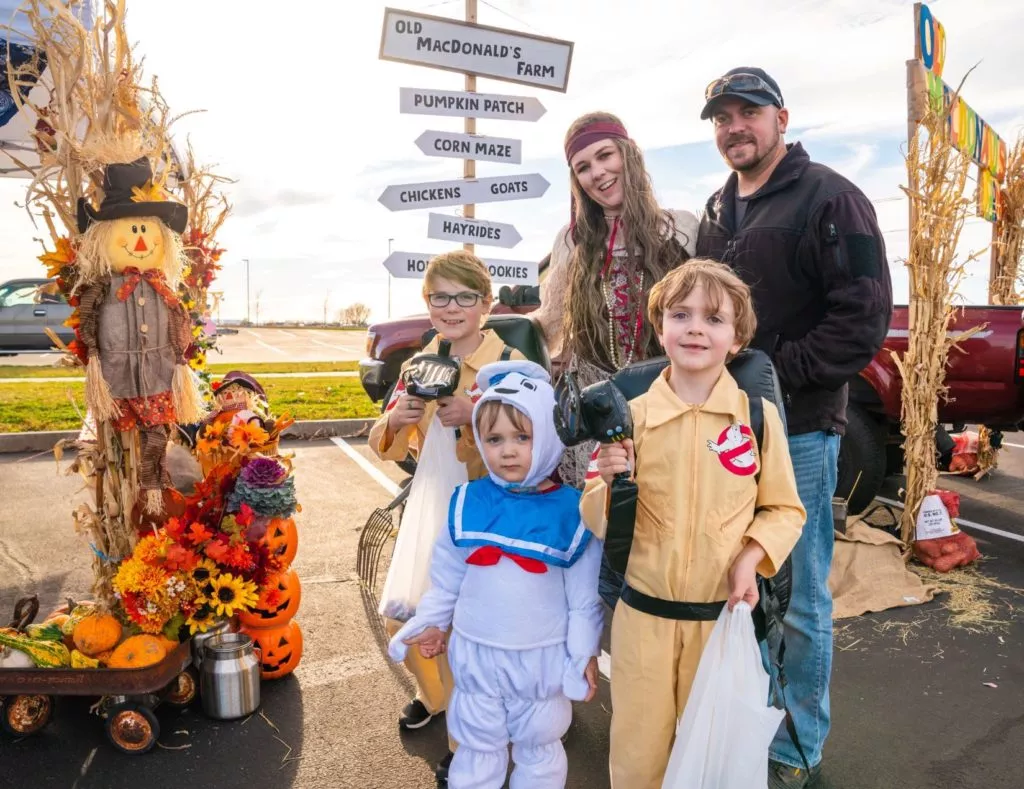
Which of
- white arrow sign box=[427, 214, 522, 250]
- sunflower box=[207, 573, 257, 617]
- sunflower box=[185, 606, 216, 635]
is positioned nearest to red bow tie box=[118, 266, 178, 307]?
sunflower box=[207, 573, 257, 617]

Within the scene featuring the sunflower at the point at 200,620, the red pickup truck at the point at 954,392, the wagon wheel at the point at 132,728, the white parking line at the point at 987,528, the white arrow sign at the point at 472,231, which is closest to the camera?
the wagon wheel at the point at 132,728

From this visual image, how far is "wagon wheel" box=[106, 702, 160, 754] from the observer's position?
8.97 feet

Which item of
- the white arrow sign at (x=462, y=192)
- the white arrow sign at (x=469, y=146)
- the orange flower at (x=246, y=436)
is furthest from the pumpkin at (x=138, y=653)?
the white arrow sign at (x=469, y=146)

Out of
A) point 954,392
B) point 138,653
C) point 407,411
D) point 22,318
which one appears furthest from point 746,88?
point 22,318

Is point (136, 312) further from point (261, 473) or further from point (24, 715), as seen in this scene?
point (24, 715)

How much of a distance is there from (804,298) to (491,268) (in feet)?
10.1

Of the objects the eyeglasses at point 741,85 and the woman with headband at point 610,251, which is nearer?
the eyeglasses at point 741,85

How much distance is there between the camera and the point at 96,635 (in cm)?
282

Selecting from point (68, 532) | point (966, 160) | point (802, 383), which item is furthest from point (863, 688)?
point (68, 532)

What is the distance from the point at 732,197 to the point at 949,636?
101 inches

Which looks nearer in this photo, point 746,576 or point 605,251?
point 746,576

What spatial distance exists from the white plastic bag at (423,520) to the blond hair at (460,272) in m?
0.47

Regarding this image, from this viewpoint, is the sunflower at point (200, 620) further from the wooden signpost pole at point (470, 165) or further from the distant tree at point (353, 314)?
the distant tree at point (353, 314)

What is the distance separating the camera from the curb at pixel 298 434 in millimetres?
7855
